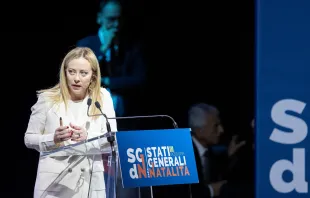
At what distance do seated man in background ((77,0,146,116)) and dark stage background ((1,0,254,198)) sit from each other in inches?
3.5

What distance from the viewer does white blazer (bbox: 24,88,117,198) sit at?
11.0 feet

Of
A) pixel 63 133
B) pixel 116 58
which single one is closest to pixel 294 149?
pixel 63 133

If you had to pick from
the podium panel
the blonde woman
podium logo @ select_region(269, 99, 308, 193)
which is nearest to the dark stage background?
podium logo @ select_region(269, 99, 308, 193)

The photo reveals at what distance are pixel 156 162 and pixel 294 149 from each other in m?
1.24

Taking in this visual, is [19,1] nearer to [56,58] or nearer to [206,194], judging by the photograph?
[56,58]

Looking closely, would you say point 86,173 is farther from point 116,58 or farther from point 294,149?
point 116,58

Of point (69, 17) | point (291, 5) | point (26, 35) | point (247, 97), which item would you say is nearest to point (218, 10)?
point (247, 97)

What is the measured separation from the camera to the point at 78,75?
3607 mm

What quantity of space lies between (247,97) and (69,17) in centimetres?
177

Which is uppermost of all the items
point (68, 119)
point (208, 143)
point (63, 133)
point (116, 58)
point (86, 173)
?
point (116, 58)

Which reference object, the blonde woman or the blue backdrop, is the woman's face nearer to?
the blonde woman

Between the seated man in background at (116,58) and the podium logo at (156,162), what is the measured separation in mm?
2733

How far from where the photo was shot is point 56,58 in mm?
6160

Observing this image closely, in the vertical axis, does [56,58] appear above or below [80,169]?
above
